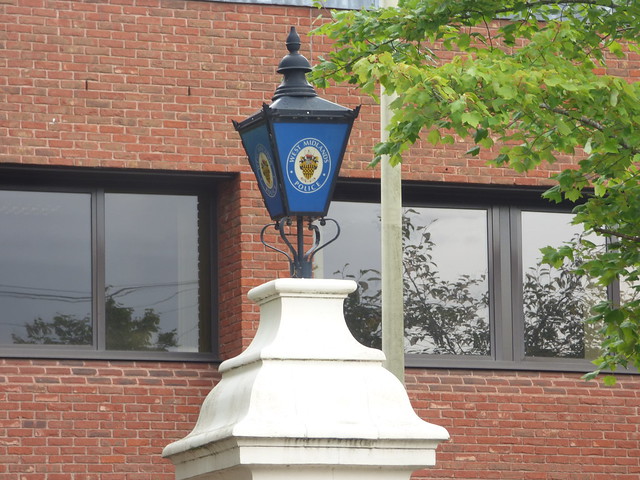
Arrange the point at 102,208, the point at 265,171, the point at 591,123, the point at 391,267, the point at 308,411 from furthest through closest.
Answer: the point at 102,208 < the point at 391,267 < the point at 591,123 < the point at 265,171 < the point at 308,411

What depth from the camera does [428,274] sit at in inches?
536

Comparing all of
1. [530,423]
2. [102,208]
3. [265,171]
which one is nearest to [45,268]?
[102,208]

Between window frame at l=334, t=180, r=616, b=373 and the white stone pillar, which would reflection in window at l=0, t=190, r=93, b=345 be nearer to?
window frame at l=334, t=180, r=616, b=373

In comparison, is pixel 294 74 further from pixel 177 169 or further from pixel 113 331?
pixel 113 331

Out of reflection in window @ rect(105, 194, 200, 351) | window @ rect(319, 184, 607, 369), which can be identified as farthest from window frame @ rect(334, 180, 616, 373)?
reflection in window @ rect(105, 194, 200, 351)

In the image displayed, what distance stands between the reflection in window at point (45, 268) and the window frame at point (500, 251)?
2.45 metres

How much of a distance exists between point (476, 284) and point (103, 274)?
354cm

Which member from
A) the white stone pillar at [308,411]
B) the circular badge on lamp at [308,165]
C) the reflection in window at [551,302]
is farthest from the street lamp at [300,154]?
the reflection in window at [551,302]

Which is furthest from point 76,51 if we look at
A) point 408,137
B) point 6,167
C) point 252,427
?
point 252,427

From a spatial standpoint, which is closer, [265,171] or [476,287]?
[265,171]

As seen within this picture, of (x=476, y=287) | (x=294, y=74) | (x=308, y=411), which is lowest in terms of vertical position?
(x=308, y=411)

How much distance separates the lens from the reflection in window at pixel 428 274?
1334 centimetres

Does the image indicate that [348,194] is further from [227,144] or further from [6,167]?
[6,167]

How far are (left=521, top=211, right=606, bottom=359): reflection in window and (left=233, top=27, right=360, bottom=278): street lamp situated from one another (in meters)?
7.79
